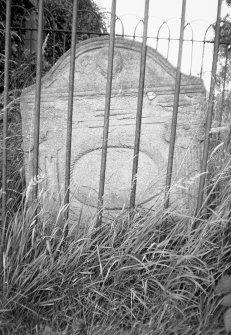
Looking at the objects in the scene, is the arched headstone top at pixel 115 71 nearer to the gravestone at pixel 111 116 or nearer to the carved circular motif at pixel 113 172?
the gravestone at pixel 111 116

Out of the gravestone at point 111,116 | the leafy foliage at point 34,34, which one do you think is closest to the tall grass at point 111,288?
the gravestone at point 111,116

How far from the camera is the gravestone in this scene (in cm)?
271

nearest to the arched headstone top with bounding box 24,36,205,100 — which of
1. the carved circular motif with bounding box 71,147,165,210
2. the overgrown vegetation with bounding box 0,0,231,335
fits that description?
the carved circular motif with bounding box 71,147,165,210

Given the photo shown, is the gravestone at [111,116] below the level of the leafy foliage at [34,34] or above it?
below

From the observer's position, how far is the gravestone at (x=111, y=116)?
2705 mm

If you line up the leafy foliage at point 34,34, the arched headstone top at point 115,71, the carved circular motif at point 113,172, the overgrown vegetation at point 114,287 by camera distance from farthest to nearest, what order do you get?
the leafy foliage at point 34,34 → the carved circular motif at point 113,172 → the arched headstone top at point 115,71 → the overgrown vegetation at point 114,287

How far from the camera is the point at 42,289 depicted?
1733 millimetres

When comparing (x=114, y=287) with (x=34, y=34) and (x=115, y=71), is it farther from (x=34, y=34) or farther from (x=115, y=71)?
(x=34, y=34)

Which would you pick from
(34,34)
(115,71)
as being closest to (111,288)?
(115,71)

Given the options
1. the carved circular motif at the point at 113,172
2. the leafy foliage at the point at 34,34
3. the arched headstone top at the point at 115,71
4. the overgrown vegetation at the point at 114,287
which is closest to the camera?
the overgrown vegetation at the point at 114,287

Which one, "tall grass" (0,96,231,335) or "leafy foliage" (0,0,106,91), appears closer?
"tall grass" (0,96,231,335)

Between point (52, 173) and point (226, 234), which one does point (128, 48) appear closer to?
point (52, 173)

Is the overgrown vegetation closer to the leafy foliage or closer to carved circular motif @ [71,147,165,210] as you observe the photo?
carved circular motif @ [71,147,165,210]

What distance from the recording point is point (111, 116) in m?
2.76
